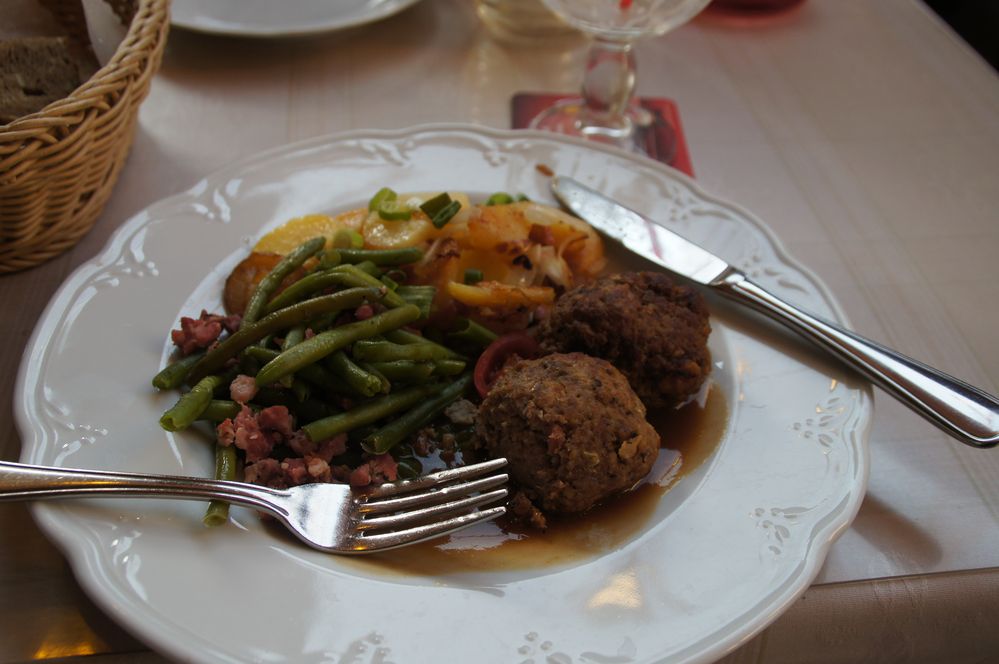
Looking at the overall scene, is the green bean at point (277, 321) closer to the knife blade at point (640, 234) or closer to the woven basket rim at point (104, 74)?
the woven basket rim at point (104, 74)

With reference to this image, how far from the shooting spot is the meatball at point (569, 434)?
1.96 meters

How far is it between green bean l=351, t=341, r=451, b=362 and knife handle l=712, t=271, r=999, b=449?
0.99 metres

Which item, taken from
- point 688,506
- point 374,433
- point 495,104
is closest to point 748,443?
point 688,506

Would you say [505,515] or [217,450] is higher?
[217,450]

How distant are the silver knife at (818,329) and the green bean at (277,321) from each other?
0.90 metres

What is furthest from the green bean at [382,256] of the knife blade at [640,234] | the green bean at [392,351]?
the knife blade at [640,234]

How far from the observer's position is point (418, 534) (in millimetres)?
1861

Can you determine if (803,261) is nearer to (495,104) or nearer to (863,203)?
(863,203)

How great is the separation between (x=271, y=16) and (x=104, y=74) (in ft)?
4.68

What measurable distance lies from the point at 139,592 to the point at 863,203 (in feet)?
9.76

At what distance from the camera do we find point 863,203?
3270 mm

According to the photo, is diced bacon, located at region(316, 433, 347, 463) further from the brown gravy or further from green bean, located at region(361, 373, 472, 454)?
→ the brown gravy

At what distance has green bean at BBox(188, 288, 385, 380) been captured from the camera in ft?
7.09

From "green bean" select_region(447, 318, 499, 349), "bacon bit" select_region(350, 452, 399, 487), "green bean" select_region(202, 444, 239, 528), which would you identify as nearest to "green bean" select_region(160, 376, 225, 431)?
"green bean" select_region(202, 444, 239, 528)
